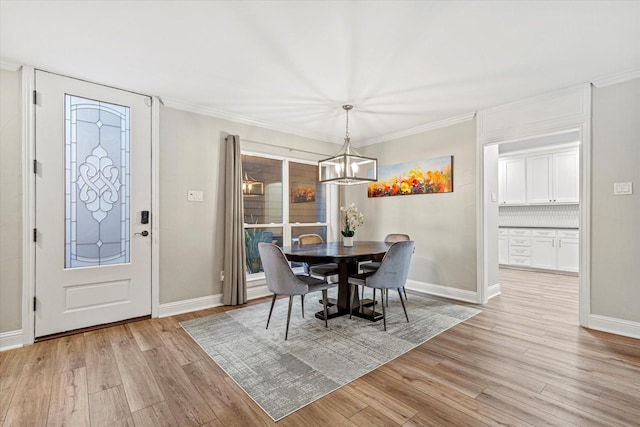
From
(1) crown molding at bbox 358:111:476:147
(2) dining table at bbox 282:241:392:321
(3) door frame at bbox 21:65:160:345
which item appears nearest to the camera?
(3) door frame at bbox 21:65:160:345

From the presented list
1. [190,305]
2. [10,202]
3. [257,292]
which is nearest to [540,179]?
[257,292]

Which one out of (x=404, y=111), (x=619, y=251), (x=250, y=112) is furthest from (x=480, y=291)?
(x=250, y=112)

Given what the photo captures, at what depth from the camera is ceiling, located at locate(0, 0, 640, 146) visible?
6.54 feet

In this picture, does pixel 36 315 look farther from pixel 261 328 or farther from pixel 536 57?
pixel 536 57

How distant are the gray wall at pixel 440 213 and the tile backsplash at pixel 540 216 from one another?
123 inches

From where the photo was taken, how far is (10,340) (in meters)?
2.62

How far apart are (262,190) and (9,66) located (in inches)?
110

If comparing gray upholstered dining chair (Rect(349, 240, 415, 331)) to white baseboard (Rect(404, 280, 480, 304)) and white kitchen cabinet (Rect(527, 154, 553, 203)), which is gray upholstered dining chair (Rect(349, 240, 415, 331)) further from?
white kitchen cabinet (Rect(527, 154, 553, 203))

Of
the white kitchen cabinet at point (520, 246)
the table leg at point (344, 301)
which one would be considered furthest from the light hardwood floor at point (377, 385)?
the white kitchen cabinet at point (520, 246)

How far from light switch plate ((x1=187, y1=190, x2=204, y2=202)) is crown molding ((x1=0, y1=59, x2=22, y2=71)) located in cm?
181

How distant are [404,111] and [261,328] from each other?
122 inches

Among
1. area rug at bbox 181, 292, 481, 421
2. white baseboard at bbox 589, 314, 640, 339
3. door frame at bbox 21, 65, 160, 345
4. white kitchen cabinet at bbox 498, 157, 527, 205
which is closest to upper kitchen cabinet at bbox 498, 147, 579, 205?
white kitchen cabinet at bbox 498, 157, 527, 205

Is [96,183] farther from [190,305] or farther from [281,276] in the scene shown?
[281,276]

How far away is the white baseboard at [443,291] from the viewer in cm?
396
